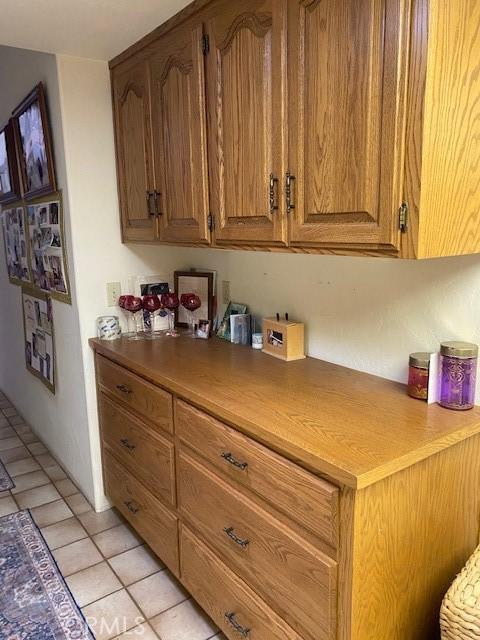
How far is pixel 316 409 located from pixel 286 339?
53 centimetres

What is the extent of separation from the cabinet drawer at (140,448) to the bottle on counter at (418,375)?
2.86 feet

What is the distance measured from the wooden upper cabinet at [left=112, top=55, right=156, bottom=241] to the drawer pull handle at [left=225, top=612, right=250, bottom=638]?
1.47 metres

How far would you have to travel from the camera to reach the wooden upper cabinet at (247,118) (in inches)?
55.1

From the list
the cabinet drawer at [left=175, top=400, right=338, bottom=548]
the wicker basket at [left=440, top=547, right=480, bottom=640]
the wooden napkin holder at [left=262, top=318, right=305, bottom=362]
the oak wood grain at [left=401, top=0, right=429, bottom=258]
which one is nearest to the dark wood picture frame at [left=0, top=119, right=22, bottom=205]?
the wooden napkin holder at [left=262, top=318, right=305, bottom=362]

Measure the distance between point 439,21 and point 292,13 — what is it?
44 cm

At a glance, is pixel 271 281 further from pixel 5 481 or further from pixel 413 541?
pixel 5 481

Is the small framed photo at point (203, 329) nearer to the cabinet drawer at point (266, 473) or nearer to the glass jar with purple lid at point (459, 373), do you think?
the cabinet drawer at point (266, 473)

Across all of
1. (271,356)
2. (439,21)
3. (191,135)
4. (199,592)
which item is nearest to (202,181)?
(191,135)

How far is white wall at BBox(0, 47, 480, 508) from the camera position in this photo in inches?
59.0

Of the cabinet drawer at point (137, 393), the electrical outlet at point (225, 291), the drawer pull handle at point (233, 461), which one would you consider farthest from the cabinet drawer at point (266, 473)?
the electrical outlet at point (225, 291)

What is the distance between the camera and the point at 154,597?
1902 millimetres

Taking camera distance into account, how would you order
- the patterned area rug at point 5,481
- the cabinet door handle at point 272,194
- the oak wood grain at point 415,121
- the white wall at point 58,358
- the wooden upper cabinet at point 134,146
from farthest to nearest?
the patterned area rug at point 5,481 → the white wall at point 58,358 → the wooden upper cabinet at point 134,146 → the cabinet door handle at point 272,194 → the oak wood grain at point 415,121

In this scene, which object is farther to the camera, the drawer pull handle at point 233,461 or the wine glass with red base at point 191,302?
the wine glass with red base at point 191,302

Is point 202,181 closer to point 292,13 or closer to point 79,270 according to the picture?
point 292,13
